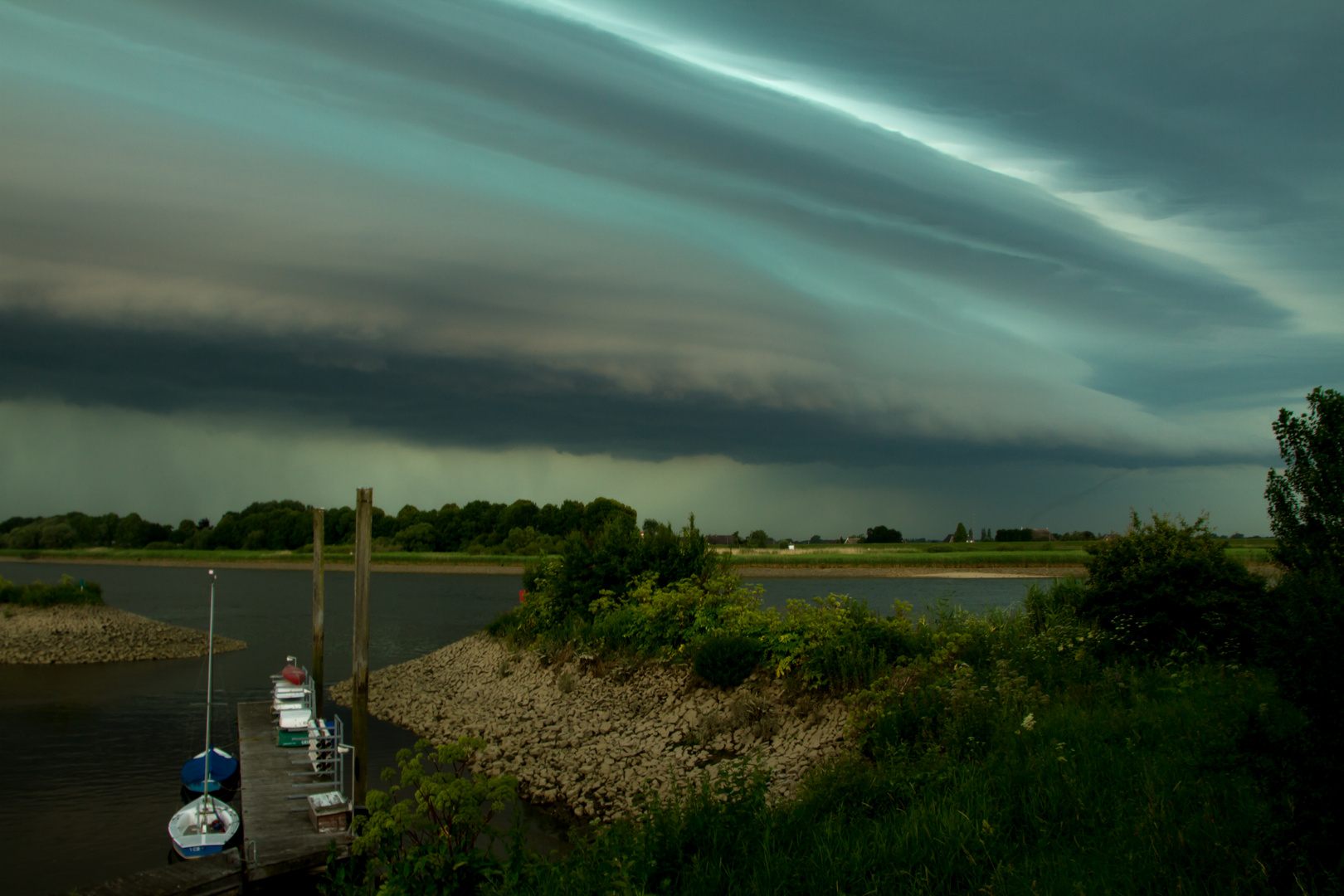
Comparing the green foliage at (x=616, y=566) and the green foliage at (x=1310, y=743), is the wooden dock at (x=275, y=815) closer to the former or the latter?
the green foliage at (x=616, y=566)

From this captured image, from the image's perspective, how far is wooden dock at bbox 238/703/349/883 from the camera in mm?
11234

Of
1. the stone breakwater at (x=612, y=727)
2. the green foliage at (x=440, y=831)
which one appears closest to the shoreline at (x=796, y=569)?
the stone breakwater at (x=612, y=727)

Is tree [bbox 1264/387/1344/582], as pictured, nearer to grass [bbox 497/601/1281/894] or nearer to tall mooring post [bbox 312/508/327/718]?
grass [bbox 497/601/1281/894]

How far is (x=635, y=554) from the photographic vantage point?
23750 millimetres

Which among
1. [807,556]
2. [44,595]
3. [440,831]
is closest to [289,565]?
[807,556]

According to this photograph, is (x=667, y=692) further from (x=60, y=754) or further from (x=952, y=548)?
(x=952, y=548)

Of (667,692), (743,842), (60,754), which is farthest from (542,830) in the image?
(60,754)

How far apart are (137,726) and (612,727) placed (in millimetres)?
16095

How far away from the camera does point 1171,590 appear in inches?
530

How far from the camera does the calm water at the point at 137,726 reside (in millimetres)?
14406

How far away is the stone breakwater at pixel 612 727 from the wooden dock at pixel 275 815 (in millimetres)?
4023

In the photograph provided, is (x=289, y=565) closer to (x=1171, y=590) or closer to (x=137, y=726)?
(x=137, y=726)

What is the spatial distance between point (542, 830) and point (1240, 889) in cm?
1128

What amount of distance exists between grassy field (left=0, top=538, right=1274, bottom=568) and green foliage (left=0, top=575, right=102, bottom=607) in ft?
109
